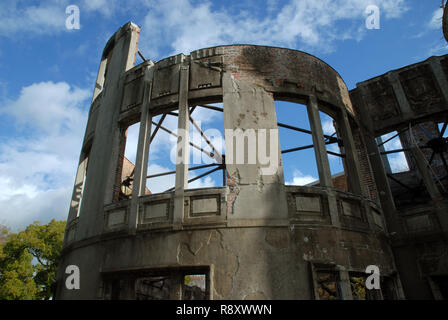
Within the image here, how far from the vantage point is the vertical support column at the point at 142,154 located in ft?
22.2

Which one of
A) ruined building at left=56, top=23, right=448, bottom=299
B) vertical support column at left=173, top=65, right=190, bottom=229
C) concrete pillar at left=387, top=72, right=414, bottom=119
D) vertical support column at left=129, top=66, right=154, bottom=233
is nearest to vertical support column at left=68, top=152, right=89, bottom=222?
ruined building at left=56, top=23, right=448, bottom=299

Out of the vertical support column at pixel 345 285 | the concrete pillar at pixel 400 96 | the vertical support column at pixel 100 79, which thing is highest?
the vertical support column at pixel 100 79

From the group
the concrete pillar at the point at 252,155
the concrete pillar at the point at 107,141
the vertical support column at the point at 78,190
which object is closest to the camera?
the concrete pillar at the point at 252,155

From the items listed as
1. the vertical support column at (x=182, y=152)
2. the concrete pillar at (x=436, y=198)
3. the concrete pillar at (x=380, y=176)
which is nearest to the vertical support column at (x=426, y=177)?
the concrete pillar at (x=436, y=198)

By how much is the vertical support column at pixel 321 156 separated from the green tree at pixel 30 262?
1769 centimetres

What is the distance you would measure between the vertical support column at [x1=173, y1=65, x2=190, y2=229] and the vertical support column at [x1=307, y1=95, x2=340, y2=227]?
3.25 m

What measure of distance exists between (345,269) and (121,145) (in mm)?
6470

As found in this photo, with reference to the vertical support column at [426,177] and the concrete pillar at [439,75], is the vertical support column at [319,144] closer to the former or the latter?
the vertical support column at [426,177]

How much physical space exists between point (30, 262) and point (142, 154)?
635 inches

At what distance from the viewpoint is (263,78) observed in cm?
790

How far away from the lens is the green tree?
55.6 feet

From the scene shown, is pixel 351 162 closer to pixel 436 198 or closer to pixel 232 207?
pixel 436 198
